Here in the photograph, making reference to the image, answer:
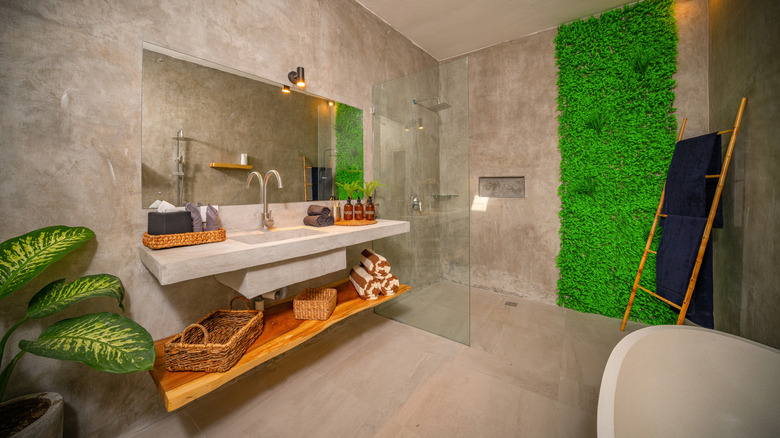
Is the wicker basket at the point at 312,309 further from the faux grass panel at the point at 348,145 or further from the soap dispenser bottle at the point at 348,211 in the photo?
the faux grass panel at the point at 348,145

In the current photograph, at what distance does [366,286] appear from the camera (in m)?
2.12

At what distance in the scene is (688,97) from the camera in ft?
7.82

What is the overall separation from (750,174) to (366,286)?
2513mm

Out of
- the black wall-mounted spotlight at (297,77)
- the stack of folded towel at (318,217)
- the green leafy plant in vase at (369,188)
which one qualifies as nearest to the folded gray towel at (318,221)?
the stack of folded towel at (318,217)

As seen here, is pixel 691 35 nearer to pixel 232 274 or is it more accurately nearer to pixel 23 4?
pixel 232 274

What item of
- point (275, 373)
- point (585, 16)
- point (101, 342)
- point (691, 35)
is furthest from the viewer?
point (585, 16)

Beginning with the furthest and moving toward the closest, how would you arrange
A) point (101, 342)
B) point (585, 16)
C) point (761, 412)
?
1. point (585, 16)
2. point (761, 412)
3. point (101, 342)

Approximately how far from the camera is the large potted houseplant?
87 centimetres

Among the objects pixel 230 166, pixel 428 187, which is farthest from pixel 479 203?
pixel 230 166

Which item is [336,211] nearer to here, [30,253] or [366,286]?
[366,286]

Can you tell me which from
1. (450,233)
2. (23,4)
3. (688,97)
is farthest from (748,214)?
(23,4)

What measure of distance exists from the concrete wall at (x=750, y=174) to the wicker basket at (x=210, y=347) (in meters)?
2.66

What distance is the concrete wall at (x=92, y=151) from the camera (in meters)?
1.16

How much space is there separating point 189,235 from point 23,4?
111 centimetres
